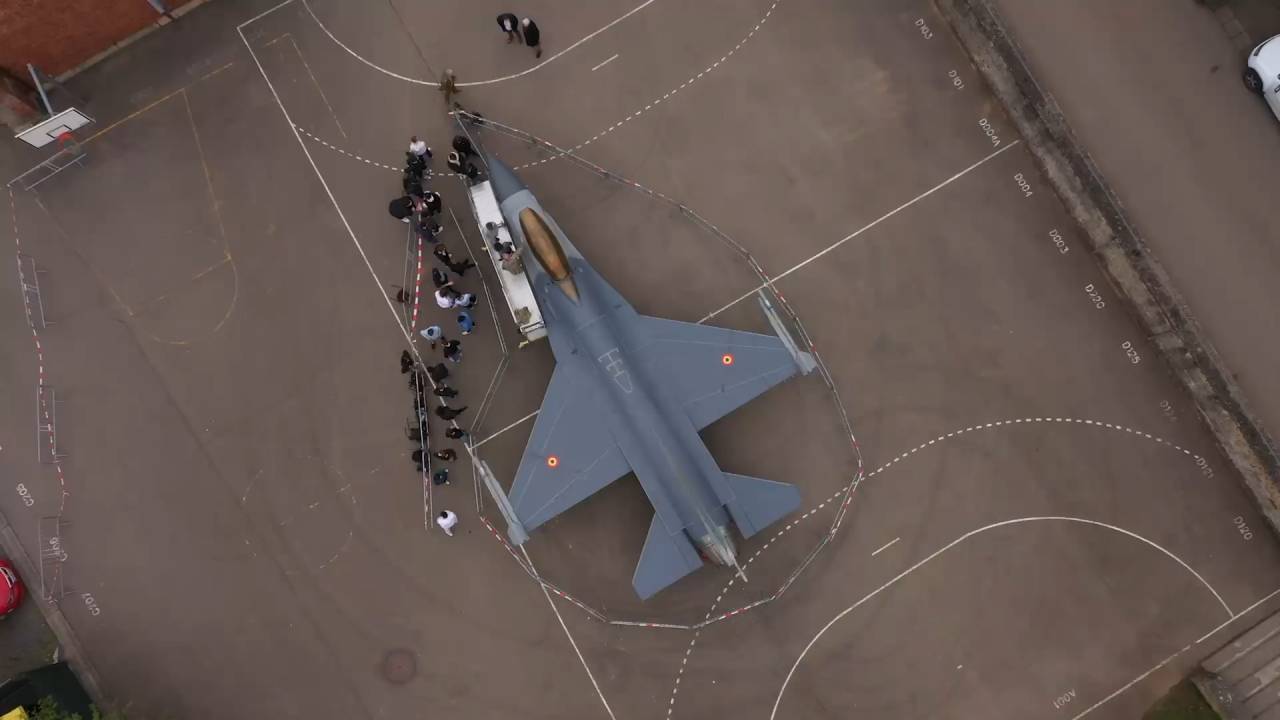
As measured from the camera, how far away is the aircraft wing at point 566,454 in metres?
16.0

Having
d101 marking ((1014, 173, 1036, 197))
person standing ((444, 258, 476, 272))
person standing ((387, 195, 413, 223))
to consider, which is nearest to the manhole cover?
person standing ((444, 258, 476, 272))

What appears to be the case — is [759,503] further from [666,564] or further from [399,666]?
[399,666]

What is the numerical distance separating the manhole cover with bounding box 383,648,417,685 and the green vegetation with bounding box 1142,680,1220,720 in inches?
709

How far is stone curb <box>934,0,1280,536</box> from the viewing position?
629 inches

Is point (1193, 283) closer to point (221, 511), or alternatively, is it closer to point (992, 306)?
point (992, 306)

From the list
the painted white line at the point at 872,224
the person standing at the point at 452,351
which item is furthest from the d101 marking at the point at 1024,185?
the person standing at the point at 452,351

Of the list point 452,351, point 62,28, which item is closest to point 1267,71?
point 452,351

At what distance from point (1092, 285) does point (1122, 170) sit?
2.90 metres

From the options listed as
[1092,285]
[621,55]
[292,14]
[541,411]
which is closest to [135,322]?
[292,14]

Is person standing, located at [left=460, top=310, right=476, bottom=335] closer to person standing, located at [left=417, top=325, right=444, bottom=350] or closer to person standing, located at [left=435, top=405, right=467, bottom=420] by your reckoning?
person standing, located at [left=417, top=325, right=444, bottom=350]

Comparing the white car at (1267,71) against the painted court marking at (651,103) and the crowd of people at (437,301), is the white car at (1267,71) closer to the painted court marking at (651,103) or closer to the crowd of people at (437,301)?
the painted court marking at (651,103)

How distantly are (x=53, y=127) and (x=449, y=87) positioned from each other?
953cm

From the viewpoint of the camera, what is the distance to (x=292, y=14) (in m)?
17.8

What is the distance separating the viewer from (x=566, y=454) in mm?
16062
